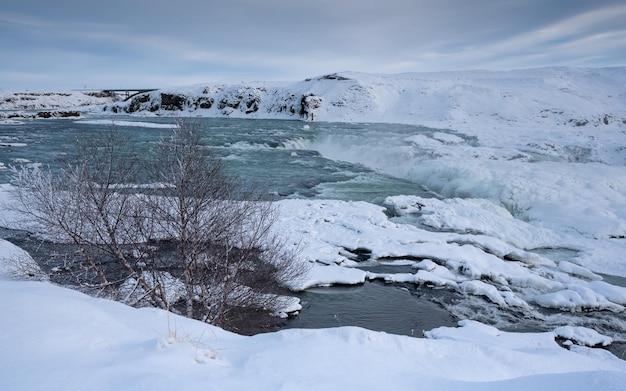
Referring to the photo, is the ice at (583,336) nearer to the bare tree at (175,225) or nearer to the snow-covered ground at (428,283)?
the snow-covered ground at (428,283)

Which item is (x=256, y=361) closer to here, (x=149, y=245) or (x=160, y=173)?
(x=160, y=173)

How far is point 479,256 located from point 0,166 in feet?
92.0

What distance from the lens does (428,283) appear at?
1262 centimetres

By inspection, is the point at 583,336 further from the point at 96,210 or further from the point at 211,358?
the point at 96,210

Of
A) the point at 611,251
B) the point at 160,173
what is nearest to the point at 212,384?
the point at 160,173

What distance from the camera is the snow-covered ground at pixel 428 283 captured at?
136 inches

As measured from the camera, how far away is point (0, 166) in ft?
81.6

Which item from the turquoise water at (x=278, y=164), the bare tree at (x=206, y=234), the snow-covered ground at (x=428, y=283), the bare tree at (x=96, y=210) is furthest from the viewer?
the turquoise water at (x=278, y=164)

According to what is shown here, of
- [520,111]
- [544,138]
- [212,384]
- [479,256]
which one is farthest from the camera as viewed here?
[520,111]

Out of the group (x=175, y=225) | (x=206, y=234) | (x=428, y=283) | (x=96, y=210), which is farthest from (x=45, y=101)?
(x=428, y=283)

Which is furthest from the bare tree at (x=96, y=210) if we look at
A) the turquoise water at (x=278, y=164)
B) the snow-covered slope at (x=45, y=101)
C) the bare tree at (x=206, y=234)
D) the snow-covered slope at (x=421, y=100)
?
the snow-covered slope at (x=45, y=101)

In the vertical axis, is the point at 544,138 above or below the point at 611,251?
above

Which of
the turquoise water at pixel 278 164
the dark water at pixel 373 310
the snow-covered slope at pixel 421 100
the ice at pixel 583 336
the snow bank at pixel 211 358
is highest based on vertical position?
the snow-covered slope at pixel 421 100

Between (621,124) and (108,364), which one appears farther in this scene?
(621,124)
